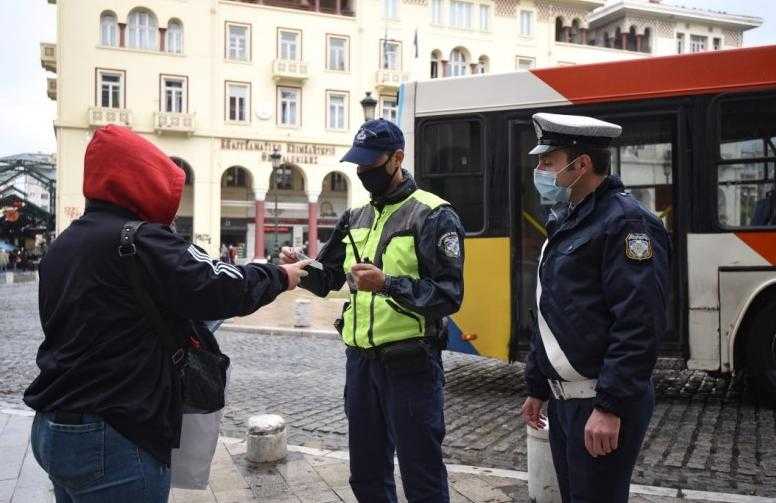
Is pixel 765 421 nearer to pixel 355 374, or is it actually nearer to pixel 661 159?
pixel 661 159

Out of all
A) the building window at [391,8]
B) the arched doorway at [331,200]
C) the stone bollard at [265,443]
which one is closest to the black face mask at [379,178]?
the stone bollard at [265,443]

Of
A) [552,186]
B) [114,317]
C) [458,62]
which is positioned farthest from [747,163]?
[458,62]

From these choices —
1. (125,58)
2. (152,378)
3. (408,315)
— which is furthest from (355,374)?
(125,58)

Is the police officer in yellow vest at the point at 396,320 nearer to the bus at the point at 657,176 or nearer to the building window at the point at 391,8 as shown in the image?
the bus at the point at 657,176

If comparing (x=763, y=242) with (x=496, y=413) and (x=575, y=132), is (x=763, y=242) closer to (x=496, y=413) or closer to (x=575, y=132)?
(x=496, y=413)

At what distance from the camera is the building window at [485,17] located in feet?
134

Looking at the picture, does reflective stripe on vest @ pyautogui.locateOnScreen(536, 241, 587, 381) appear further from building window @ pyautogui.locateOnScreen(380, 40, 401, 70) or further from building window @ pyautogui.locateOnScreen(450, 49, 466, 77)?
building window @ pyautogui.locateOnScreen(450, 49, 466, 77)

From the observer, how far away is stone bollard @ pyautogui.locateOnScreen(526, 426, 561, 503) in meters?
4.22

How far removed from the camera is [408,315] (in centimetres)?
325

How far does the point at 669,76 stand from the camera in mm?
6910

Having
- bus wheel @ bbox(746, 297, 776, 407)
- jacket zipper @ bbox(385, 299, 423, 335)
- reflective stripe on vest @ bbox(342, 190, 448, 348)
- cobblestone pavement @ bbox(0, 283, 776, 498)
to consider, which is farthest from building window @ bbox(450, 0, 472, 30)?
jacket zipper @ bbox(385, 299, 423, 335)

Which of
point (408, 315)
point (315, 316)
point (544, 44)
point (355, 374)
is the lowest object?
point (315, 316)

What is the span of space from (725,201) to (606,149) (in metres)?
4.57

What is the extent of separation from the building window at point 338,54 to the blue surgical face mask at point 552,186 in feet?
120
